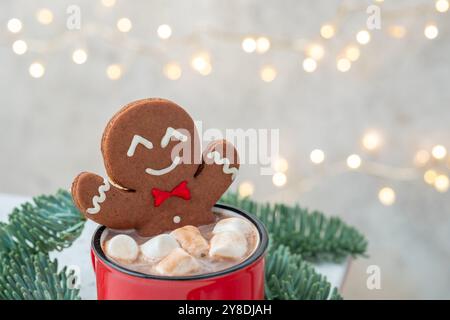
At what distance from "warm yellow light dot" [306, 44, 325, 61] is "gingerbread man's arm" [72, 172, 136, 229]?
975 mm

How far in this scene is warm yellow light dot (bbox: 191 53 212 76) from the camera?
61.7 inches

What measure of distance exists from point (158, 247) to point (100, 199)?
0.09m

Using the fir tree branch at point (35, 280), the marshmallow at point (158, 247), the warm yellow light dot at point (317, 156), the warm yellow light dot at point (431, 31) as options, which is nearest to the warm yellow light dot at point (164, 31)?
the warm yellow light dot at point (317, 156)

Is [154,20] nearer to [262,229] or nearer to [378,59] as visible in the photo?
[378,59]

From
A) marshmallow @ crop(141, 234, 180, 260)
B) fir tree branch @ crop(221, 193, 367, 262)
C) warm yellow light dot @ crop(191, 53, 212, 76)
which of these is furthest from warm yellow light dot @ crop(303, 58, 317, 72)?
marshmallow @ crop(141, 234, 180, 260)

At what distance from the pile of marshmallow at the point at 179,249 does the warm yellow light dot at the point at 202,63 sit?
0.92 meters

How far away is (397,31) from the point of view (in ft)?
4.73

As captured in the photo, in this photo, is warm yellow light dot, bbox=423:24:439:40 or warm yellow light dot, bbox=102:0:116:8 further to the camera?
warm yellow light dot, bbox=102:0:116:8

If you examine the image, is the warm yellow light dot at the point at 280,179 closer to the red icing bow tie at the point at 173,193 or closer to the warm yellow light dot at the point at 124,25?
the warm yellow light dot at the point at 124,25

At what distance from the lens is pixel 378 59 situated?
1.58 metres

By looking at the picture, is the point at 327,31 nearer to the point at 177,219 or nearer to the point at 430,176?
the point at 430,176

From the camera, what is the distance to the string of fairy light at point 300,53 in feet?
5.01

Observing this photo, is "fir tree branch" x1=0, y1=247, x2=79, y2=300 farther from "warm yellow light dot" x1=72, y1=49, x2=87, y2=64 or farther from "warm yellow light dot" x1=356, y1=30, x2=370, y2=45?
"warm yellow light dot" x1=356, y1=30, x2=370, y2=45
